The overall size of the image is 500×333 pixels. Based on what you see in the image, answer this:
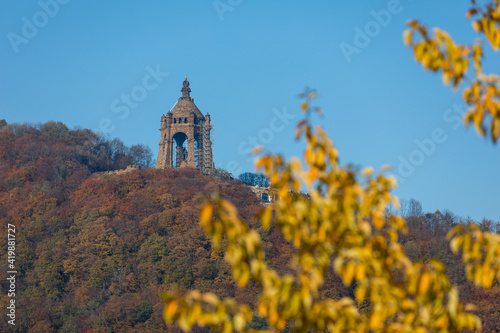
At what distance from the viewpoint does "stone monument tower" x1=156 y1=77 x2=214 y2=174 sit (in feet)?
251

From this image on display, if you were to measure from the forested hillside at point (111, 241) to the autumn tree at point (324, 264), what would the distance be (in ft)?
130

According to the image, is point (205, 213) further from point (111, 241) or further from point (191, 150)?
point (191, 150)

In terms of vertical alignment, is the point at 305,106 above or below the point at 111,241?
below

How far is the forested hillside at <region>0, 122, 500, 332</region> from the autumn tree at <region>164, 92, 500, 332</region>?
39.7m

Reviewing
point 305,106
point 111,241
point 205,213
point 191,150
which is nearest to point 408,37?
point 305,106

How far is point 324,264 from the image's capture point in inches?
229

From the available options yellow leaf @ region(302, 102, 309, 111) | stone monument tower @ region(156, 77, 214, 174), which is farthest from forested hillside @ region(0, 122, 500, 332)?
yellow leaf @ region(302, 102, 309, 111)

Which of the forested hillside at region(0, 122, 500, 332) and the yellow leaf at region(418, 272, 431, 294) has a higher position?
the forested hillside at region(0, 122, 500, 332)

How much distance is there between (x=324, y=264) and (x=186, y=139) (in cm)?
7312

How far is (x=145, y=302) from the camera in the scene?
170 feet

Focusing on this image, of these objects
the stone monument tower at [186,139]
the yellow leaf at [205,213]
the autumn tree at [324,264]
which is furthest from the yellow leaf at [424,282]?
the stone monument tower at [186,139]

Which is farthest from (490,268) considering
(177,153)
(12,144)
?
(12,144)

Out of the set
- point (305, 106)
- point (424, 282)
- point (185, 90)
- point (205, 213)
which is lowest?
point (424, 282)

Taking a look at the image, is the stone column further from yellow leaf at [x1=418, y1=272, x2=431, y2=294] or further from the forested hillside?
yellow leaf at [x1=418, y1=272, x2=431, y2=294]
